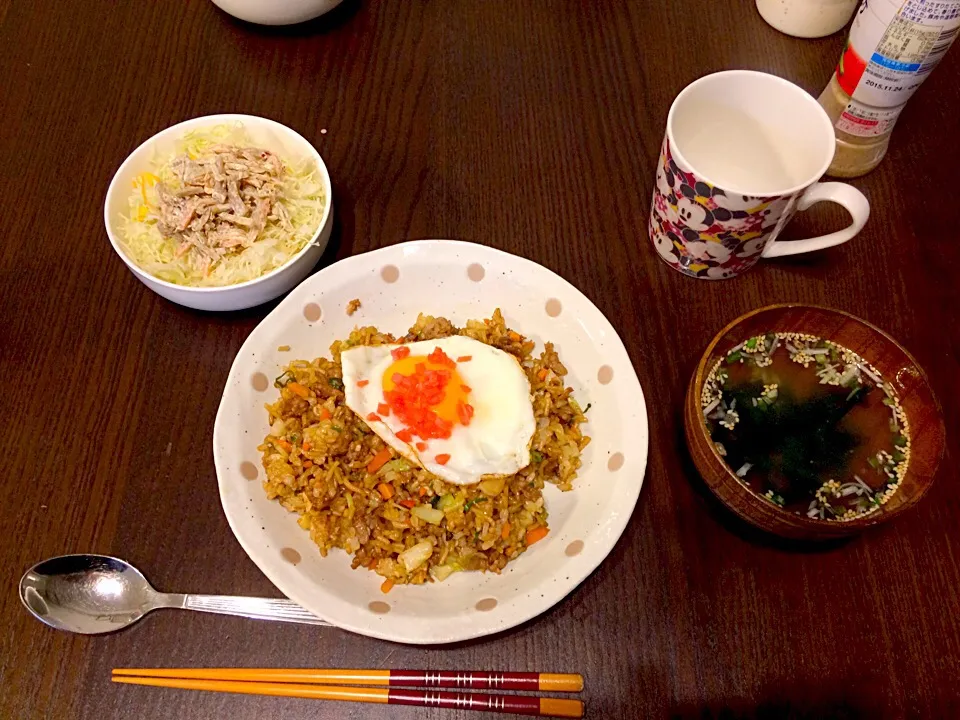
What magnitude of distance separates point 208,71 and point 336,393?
1.61 m

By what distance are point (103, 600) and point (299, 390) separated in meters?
0.75

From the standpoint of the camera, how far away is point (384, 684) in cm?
168

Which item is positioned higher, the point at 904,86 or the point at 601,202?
the point at 904,86

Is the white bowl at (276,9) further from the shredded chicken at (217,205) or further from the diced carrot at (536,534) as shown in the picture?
the diced carrot at (536,534)

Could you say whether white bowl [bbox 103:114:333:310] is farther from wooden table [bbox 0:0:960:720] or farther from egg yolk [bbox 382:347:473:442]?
egg yolk [bbox 382:347:473:442]

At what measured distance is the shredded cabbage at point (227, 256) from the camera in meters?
2.10

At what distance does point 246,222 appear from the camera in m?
2.14

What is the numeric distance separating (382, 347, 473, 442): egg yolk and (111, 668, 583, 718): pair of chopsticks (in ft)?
2.04

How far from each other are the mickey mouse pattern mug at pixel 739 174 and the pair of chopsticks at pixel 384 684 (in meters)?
1.32

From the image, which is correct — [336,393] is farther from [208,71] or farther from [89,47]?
[89,47]

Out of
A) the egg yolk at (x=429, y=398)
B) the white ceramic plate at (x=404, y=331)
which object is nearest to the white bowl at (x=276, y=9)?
the white ceramic plate at (x=404, y=331)

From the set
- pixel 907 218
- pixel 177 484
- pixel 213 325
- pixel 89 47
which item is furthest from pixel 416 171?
pixel 907 218

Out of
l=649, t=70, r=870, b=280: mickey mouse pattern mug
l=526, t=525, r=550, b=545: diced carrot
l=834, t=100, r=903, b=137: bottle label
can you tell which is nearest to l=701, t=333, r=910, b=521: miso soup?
l=649, t=70, r=870, b=280: mickey mouse pattern mug

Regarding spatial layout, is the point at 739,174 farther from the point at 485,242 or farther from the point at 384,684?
the point at 384,684
